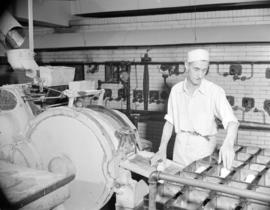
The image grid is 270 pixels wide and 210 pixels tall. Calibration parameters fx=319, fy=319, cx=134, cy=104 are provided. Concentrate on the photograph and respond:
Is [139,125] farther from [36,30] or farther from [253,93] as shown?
[36,30]

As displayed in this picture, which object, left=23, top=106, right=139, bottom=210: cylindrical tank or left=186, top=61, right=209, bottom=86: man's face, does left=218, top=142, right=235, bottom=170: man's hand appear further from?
left=23, top=106, right=139, bottom=210: cylindrical tank

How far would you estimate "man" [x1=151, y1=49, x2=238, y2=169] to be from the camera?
2.88m

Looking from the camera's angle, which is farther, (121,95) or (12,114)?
(121,95)

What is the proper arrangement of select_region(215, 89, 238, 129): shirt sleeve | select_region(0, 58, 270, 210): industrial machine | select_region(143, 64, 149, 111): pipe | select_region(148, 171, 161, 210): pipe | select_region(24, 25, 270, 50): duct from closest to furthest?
1. select_region(148, 171, 161, 210): pipe
2. select_region(0, 58, 270, 210): industrial machine
3. select_region(215, 89, 238, 129): shirt sleeve
4. select_region(24, 25, 270, 50): duct
5. select_region(143, 64, 149, 111): pipe

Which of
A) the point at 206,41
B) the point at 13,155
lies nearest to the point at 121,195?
the point at 13,155

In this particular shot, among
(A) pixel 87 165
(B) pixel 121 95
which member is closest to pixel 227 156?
(A) pixel 87 165

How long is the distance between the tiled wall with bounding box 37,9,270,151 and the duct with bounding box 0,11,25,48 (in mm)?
1940

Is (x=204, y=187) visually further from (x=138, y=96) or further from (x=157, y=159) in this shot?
(x=138, y=96)

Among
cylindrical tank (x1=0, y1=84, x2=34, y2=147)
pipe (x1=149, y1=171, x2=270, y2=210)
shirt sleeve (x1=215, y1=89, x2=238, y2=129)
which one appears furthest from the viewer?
cylindrical tank (x1=0, y1=84, x2=34, y2=147)

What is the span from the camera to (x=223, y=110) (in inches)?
111

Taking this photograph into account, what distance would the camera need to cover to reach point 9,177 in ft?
8.32

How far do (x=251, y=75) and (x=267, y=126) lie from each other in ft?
2.74

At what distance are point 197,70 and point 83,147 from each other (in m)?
1.43

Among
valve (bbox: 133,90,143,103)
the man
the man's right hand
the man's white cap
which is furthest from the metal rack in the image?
valve (bbox: 133,90,143,103)
